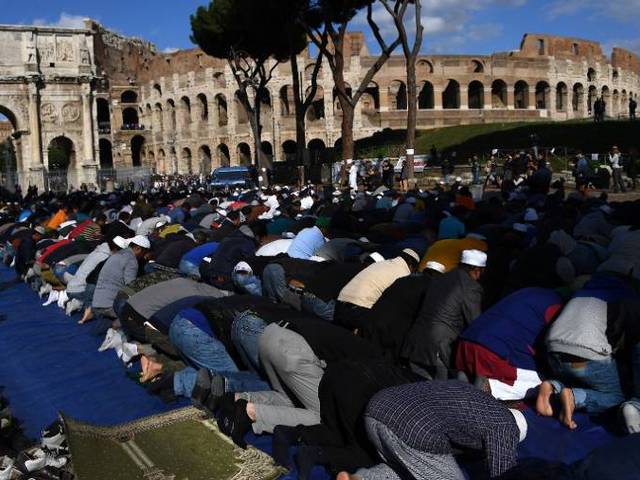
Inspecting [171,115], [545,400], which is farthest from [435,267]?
[171,115]

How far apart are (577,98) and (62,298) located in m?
48.8

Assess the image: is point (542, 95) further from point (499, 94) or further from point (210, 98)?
point (210, 98)

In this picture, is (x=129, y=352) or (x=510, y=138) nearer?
(x=129, y=352)

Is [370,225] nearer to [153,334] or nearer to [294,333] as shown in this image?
[153,334]

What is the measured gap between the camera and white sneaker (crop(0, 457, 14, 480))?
404cm

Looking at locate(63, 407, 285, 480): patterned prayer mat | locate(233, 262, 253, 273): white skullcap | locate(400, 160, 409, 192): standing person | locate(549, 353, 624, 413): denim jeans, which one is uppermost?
locate(400, 160, 409, 192): standing person

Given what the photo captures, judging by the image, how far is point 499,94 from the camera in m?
49.1

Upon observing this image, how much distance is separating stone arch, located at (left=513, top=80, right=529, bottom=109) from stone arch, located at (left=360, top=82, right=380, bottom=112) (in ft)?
33.3

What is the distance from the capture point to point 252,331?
539 cm

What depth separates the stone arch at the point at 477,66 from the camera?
155ft

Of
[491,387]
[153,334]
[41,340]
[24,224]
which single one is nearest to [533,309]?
[491,387]

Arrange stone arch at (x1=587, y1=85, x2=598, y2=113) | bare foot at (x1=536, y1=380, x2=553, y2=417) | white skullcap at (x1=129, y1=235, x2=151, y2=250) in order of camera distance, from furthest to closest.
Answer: stone arch at (x1=587, y1=85, x2=598, y2=113) < white skullcap at (x1=129, y1=235, x2=151, y2=250) < bare foot at (x1=536, y1=380, x2=553, y2=417)

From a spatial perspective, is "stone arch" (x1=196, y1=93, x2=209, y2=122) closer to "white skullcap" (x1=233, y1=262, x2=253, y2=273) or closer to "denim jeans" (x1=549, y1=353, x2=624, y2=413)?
"white skullcap" (x1=233, y1=262, x2=253, y2=273)

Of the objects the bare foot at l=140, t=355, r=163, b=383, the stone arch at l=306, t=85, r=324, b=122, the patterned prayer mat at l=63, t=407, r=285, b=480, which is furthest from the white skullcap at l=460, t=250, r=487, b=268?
the stone arch at l=306, t=85, r=324, b=122
